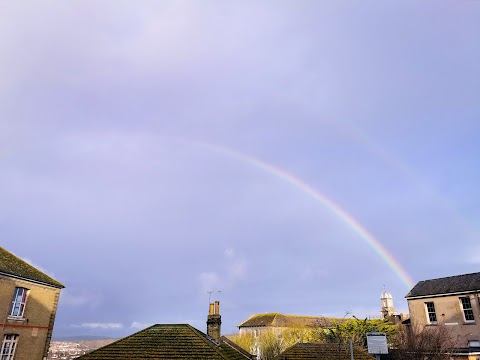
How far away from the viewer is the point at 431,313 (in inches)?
1518

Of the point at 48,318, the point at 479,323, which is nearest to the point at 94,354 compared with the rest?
the point at 48,318

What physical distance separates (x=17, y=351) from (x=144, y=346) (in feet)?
59.8

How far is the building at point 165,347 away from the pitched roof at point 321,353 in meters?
5.48

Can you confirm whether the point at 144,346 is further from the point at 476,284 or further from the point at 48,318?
the point at 476,284

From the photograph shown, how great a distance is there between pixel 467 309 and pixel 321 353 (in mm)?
21770

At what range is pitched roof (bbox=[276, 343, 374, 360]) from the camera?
867 inches

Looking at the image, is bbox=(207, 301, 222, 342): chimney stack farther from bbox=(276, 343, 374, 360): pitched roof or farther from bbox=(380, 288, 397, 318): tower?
bbox=(380, 288, 397, 318): tower

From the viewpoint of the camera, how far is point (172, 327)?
771 inches

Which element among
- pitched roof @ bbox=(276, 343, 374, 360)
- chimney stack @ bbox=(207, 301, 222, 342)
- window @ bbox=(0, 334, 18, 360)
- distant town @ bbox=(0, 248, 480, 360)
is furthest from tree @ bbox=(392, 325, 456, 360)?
window @ bbox=(0, 334, 18, 360)

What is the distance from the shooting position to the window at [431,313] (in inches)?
1501

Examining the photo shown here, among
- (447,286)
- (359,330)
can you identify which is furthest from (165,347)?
(447,286)

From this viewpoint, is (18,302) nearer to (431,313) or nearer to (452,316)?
(431,313)

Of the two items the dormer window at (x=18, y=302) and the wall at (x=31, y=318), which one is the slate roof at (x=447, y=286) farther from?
the dormer window at (x=18, y=302)

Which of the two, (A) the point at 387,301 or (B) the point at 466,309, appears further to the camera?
(A) the point at 387,301
